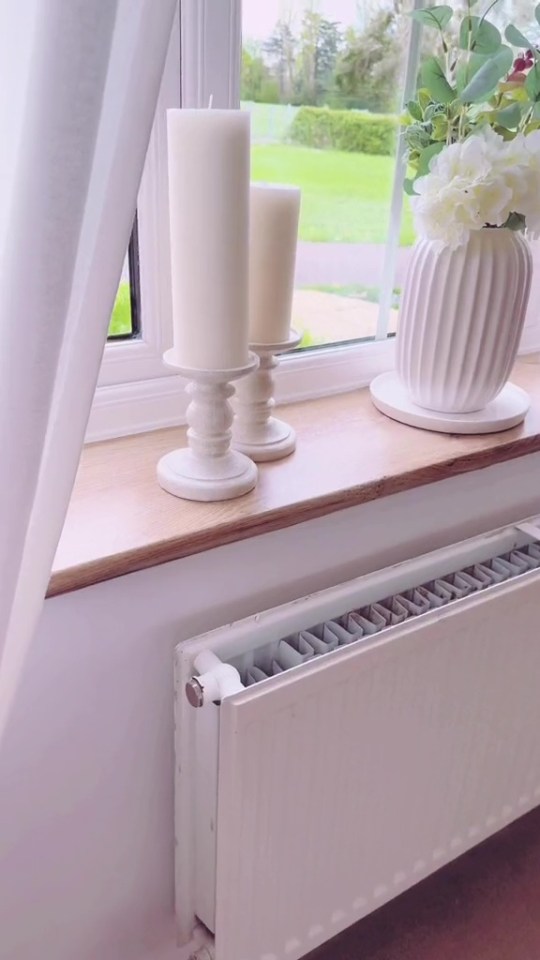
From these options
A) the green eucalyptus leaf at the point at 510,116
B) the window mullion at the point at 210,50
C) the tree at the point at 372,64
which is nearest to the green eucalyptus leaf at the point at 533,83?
the green eucalyptus leaf at the point at 510,116

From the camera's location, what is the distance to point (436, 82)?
0.88 meters

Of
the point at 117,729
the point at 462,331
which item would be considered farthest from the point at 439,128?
the point at 117,729

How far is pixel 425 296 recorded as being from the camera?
96 centimetres

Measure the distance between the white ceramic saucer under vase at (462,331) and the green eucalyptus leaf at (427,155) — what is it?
0.09 m

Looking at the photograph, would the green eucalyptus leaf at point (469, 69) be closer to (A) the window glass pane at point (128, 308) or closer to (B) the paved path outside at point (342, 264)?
(B) the paved path outside at point (342, 264)

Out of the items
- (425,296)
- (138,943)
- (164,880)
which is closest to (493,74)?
(425,296)

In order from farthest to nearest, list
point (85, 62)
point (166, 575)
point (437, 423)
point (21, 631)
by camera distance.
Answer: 1. point (437, 423)
2. point (166, 575)
3. point (21, 631)
4. point (85, 62)

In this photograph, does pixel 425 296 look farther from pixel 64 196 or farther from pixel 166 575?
pixel 64 196

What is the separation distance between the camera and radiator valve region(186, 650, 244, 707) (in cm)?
75

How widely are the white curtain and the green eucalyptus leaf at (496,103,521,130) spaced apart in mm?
620

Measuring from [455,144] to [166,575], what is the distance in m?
0.60

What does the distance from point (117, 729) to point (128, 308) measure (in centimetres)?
51

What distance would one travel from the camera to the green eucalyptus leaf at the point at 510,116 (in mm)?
892

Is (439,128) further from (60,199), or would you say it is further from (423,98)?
(60,199)
